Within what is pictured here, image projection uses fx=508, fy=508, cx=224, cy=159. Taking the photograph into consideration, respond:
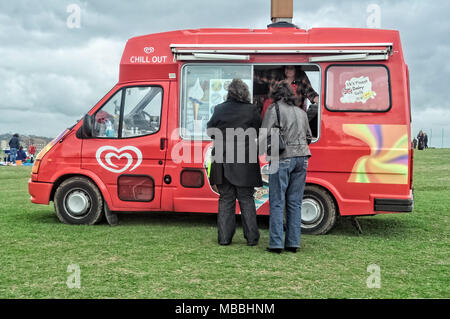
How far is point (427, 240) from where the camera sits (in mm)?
6906

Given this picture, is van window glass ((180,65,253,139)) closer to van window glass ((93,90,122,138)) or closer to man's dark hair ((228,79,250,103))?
van window glass ((93,90,122,138))

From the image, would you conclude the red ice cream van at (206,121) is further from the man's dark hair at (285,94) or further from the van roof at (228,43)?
the man's dark hair at (285,94)

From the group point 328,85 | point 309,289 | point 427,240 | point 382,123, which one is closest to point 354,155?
point 382,123

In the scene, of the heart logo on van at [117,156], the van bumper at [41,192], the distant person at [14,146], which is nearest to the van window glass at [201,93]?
the heart logo on van at [117,156]

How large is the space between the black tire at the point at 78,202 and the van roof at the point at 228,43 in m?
1.73

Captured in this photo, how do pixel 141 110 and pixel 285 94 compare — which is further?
pixel 141 110

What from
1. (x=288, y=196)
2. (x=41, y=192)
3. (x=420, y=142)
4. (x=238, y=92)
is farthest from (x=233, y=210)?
(x=420, y=142)

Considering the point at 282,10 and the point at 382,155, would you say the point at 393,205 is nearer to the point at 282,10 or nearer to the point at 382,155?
the point at 382,155

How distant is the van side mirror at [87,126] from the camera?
7453mm

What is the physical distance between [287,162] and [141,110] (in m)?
2.77

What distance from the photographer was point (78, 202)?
7617 mm

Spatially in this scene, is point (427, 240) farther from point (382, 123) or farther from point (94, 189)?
point (94, 189)

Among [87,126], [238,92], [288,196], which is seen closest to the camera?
[288,196]
